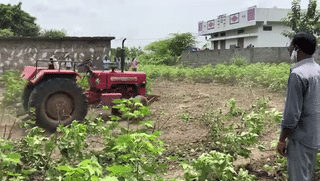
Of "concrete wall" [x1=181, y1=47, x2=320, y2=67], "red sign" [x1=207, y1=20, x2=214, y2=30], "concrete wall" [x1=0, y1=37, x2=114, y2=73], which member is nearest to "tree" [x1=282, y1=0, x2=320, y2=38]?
"concrete wall" [x1=181, y1=47, x2=320, y2=67]

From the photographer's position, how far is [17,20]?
4084 cm

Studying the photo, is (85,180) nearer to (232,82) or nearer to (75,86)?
(75,86)

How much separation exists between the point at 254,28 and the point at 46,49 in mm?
29485

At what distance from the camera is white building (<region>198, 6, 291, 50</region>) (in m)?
41.7

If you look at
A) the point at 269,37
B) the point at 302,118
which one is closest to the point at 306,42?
the point at 302,118

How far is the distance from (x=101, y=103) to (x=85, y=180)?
6.25 m

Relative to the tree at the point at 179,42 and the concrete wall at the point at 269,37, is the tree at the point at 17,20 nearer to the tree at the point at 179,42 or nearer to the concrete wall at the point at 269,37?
the tree at the point at 179,42

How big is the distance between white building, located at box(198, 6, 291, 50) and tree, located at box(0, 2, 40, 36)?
2288cm

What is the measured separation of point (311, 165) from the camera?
10.6 feet

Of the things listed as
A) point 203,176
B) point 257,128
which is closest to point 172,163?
point 257,128

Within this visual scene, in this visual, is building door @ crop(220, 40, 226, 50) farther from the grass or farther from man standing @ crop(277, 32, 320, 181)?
man standing @ crop(277, 32, 320, 181)

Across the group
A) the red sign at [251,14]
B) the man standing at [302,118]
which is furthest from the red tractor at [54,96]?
the red sign at [251,14]

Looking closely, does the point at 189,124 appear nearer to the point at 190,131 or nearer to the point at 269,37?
the point at 190,131

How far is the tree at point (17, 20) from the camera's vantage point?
3900 centimetres
